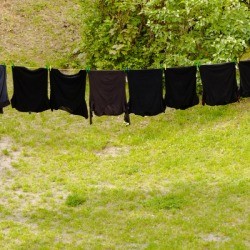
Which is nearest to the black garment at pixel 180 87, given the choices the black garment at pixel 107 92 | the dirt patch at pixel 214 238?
the black garment at pixel 107 92

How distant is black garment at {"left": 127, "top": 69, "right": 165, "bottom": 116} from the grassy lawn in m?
2.02

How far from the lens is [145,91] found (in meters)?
11.9

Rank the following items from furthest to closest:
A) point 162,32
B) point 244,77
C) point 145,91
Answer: point 162,32, point 244,77, point 145,91

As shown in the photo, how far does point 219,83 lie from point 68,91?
369cm

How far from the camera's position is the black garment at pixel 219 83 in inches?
481

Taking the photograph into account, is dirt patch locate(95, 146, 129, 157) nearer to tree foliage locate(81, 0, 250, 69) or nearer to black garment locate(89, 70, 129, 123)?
black garment locate(89, 70, 129, 123)

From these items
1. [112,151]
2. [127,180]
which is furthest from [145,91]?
[112,151]

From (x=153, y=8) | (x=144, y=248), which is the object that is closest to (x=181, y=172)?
(x=144, y=248)

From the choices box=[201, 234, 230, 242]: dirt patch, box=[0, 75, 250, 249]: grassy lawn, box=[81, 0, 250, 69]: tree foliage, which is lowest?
box=[201, 234, 230, 242]: dirt patch

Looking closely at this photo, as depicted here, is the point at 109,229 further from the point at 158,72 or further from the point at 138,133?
the point at 138,133

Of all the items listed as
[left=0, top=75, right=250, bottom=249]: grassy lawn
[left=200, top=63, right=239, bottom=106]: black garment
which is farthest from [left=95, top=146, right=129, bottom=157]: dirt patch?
[left=200, top=63, right=239, bottom=106]: black garment

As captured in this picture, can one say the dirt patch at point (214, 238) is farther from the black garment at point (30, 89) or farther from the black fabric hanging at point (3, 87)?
the black fabric hanging at point (3, 87)

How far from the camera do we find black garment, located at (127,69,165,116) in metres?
11.8

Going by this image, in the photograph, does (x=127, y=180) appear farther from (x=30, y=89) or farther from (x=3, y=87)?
(x=3, y=87)
